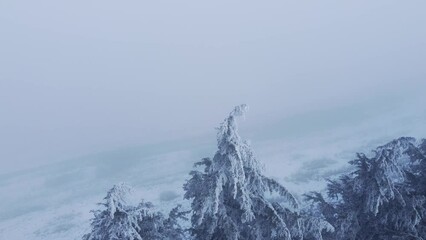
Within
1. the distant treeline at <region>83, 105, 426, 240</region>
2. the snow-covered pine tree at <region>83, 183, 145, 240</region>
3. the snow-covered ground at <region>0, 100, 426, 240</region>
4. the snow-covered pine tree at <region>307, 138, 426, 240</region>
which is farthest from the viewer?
the snow-covered ground at <region>0, 100, 426, 240</region>

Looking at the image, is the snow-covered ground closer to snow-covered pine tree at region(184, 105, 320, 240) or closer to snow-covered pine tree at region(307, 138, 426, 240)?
snow-covered pine tree at region(307, 138, 426, 240)

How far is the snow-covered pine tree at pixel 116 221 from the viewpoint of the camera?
7730 mm

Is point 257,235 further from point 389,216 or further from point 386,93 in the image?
point 386,93

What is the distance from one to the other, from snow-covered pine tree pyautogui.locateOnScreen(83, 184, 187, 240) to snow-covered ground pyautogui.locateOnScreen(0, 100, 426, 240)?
85.2ft

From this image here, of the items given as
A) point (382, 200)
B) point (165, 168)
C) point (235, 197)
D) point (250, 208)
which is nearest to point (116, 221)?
point (235, 197)

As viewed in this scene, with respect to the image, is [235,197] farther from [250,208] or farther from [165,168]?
[165,168]

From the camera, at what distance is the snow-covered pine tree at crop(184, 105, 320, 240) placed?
813cm

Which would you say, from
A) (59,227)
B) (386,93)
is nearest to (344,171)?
(59,227)

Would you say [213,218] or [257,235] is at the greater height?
[213,218]

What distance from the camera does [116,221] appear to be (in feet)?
26.0

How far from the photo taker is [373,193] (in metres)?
9.73

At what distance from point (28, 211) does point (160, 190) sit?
45.4 feet

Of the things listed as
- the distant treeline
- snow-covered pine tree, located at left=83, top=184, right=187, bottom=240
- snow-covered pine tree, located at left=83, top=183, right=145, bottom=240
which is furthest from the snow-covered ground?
snow-covered pine tree, located at left=83, top=183, right=145, bottom=240

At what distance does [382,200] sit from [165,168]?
38035 mm
